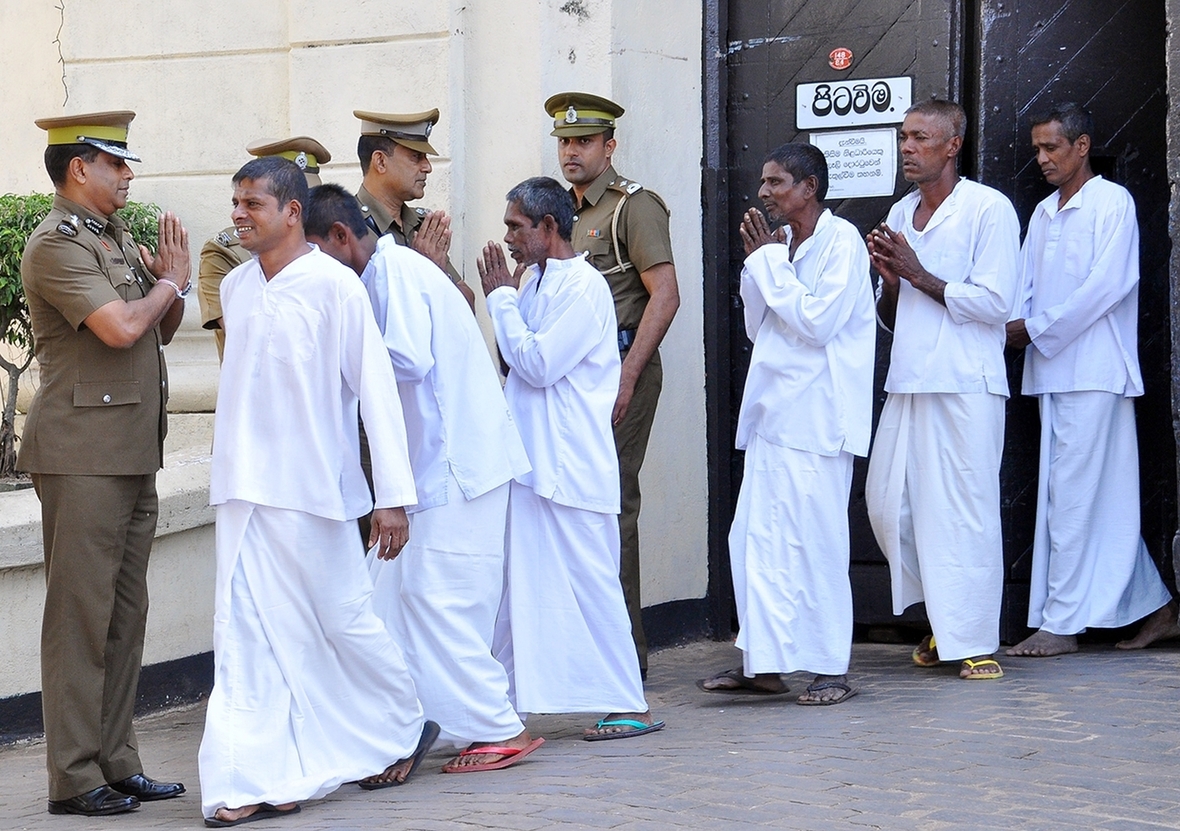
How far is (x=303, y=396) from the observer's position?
4.64 metres

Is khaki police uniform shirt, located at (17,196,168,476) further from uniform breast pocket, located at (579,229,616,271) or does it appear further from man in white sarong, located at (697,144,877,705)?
man in white sarong, located at (697,144,877,705)

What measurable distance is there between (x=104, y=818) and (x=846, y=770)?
2.18 metres

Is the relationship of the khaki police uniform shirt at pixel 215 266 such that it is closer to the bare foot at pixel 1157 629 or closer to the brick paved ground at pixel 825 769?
the brick paved ground at pixel 825 769

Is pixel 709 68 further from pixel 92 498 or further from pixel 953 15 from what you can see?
pixel 92 498

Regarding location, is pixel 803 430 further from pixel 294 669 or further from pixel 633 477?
pixel 294 669

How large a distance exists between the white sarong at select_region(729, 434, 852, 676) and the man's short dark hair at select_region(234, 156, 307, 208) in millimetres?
2162

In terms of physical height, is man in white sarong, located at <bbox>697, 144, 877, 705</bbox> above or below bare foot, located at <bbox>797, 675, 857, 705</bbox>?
above

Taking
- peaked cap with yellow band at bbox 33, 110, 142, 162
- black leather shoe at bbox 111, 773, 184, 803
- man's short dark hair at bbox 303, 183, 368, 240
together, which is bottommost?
black leather shoe at bbox 111, 773, 184, 803

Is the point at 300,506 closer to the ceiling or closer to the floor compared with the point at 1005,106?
closer to the floor

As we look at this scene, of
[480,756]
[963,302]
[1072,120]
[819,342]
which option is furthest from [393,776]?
[1072,120]

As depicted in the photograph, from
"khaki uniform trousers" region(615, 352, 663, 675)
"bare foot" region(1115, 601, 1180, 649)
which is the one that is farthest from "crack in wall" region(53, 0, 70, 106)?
"bare foot" region(1115, 601, 1180, 649)

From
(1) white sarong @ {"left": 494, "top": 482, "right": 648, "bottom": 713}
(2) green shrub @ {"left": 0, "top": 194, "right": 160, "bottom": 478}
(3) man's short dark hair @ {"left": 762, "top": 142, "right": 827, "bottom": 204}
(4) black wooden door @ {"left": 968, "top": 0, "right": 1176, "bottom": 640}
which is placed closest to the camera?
(1) white sarong @ {"left": 494, "top": 482, "right": 648, "bottom": 713}

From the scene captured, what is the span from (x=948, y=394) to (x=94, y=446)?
127 inches

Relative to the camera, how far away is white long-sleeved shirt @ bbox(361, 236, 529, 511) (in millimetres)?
5004
